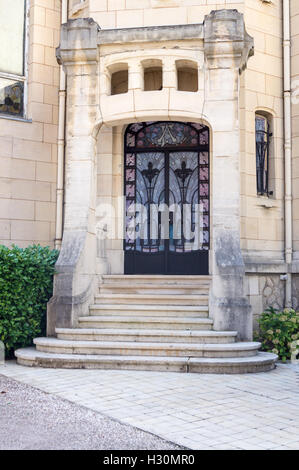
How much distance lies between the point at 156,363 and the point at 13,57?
7.09m

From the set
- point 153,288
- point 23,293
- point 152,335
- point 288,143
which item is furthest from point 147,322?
point 288,143

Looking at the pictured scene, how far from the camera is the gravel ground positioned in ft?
15.0

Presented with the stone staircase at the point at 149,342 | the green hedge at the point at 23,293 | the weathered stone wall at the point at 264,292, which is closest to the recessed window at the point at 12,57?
the green hedge at the point at 23,293

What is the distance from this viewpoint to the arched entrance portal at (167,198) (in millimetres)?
10898

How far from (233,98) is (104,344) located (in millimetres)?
4413

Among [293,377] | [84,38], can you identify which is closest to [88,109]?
[84,38]

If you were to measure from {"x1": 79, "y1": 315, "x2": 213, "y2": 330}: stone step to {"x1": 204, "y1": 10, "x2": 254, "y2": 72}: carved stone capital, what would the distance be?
13.6ft

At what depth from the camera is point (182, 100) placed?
9.14 metres

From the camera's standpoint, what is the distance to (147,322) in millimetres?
8695

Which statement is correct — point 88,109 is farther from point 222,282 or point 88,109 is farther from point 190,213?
point 222,282

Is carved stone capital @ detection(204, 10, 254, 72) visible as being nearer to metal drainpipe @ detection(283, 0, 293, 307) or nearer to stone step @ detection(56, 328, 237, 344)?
metal drainpipe @ detection(283, 0, 293, 307)

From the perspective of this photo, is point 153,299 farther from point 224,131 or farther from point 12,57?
point 12,57

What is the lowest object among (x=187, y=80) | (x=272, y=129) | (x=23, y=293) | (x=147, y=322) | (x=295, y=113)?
(x=147, y=322)

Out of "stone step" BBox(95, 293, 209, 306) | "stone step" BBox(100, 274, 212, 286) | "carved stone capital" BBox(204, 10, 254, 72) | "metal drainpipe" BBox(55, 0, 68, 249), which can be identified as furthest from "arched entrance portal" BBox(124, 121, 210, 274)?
"carved stone capital" BBox(204, 10, 254, 72)
